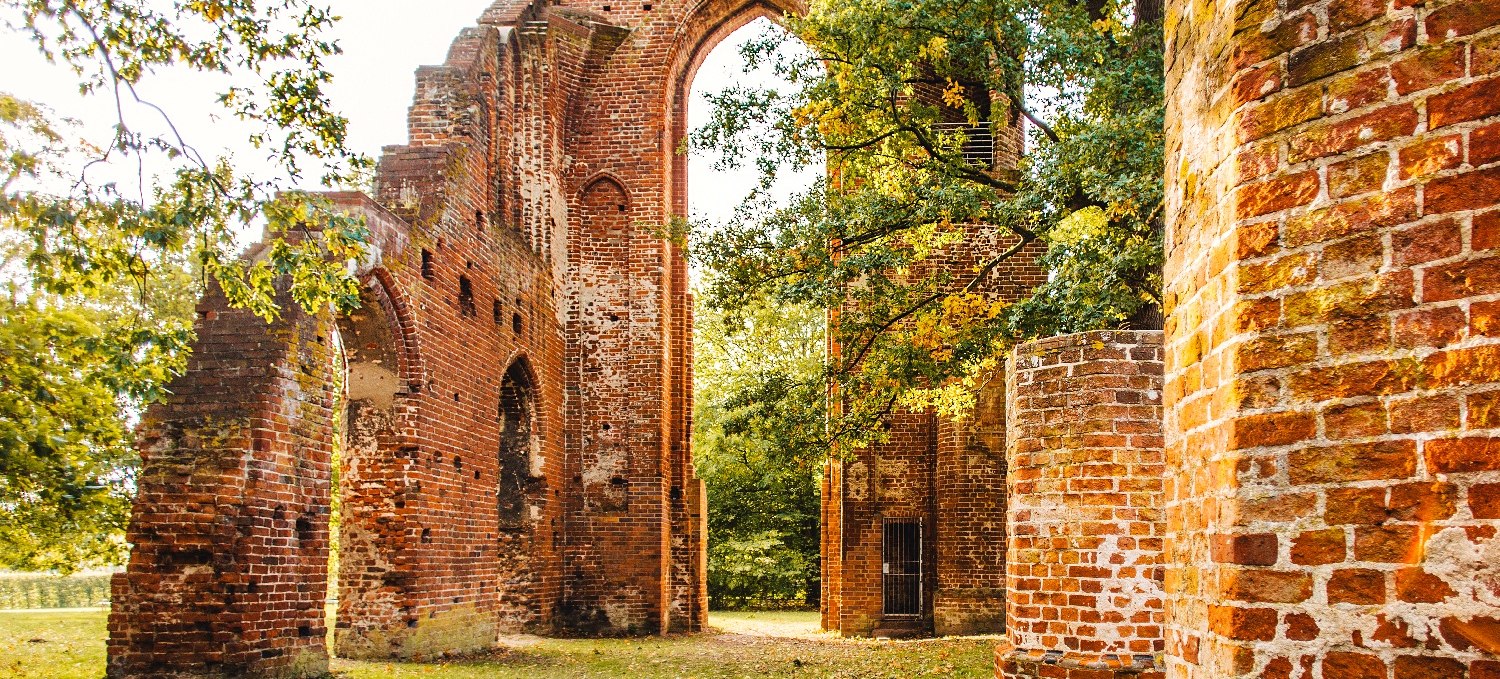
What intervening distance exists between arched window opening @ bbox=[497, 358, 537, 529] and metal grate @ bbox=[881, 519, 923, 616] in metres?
5.53

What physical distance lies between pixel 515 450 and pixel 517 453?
0.05 m

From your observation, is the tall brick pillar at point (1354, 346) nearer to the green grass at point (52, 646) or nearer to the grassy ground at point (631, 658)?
the grassy ground at point (631, 658)

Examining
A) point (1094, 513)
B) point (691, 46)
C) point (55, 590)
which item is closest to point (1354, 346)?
point (1094, 513)

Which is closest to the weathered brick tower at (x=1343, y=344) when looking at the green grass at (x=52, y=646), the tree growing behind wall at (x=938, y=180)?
the tree growing behind wall at (x=938, y=180)

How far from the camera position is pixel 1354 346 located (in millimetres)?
2184

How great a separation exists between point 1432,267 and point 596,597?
1604 centimetres

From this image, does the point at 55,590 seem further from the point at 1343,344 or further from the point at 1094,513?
the point at 1343,344

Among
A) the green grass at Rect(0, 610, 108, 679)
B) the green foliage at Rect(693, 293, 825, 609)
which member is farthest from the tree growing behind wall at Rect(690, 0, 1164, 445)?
the green foliage at Rect(693, 293, 825, 609)

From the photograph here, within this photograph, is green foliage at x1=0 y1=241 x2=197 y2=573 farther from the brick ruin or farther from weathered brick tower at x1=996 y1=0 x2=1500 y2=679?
weathered brick tower at x1=996 y1=0 x2=1500 y2=679

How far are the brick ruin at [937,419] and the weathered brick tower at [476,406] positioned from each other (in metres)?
0.04

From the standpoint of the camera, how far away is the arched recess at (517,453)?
1641 centimetres

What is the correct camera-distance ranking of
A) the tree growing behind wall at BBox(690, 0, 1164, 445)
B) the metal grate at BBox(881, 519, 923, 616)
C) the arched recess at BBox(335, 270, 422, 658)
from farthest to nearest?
the metal grate at BBox(881, 519, 923, 616)
the arched recess at BBox(335, 270, 422, 658)
the tree growing behind wall at BBox(690, 0, 1164, 445)

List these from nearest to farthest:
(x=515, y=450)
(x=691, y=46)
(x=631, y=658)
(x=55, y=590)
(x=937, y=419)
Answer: (x=631, y=658) < (x=515, y=450) < (x=937, y=419) < (x=691, y=46) < (x=55, y=590)

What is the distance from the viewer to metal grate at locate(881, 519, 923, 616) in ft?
59.0
